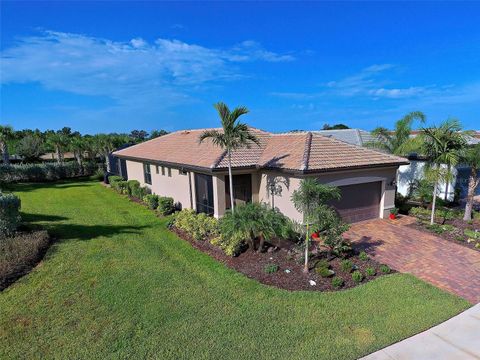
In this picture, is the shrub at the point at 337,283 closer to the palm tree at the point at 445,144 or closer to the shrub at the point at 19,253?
the palm tree at the point at 445,144

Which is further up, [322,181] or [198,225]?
[322,181]

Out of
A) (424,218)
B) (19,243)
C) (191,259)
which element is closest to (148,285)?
(191,259)

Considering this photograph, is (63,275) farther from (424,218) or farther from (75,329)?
(424,218)

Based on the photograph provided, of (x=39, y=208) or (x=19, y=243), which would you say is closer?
(x=19, y=243)

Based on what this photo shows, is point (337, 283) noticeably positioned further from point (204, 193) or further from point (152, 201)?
point (152, 201)

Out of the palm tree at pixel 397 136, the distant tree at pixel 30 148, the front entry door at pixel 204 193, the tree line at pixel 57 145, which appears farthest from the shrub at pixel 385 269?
the distant tree at pixel 30 148

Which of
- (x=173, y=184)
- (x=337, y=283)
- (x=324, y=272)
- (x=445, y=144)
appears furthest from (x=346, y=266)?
(x=173, y=184)
